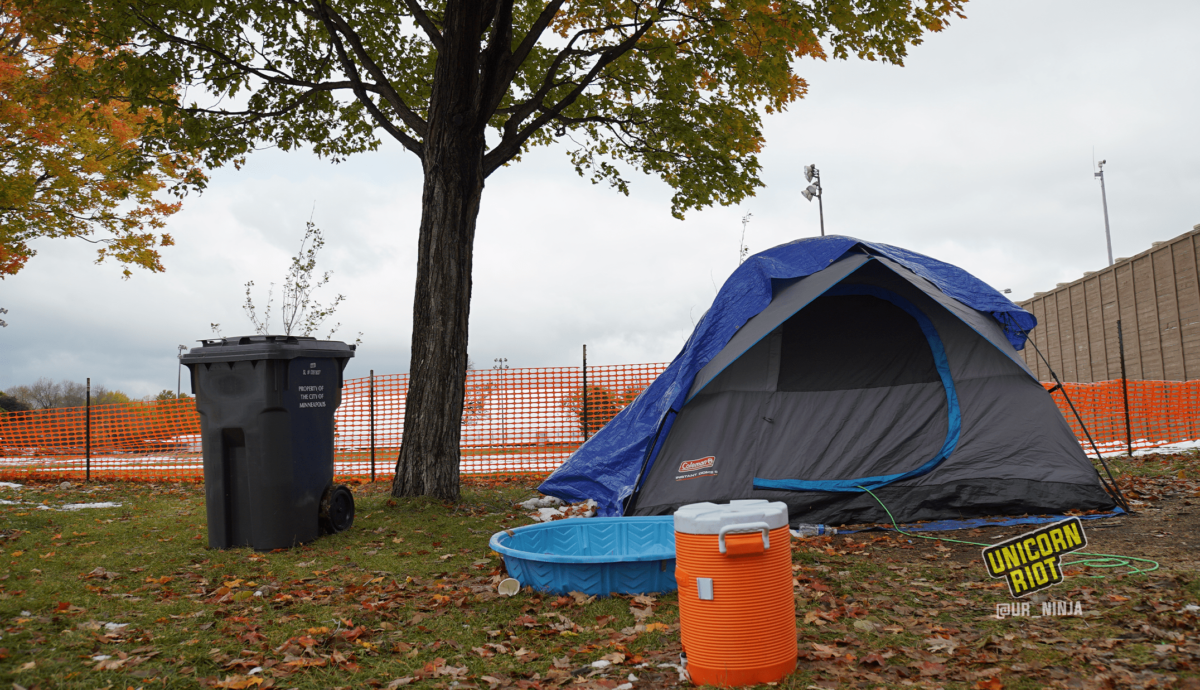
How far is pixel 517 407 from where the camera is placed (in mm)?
12305

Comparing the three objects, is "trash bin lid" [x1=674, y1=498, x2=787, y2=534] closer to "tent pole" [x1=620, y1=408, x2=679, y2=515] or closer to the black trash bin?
"tent pole" [x1=620, y1=408, x2=679, y2=515]

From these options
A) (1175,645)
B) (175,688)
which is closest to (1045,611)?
(1175,645)

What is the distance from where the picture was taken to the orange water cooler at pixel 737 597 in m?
2.72

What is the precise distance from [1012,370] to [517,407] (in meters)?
7.89

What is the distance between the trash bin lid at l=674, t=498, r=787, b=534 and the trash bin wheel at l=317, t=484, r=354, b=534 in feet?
12.9

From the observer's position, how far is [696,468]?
20.5 ft

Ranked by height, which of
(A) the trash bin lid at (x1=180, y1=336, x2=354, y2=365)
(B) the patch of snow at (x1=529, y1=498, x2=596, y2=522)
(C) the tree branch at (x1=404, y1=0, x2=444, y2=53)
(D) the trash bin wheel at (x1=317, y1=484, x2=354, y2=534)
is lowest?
(B) the patch of snow at (x1=529, y1=498, x2=596, y2=522)

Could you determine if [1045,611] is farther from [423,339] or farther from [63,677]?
[423,339]

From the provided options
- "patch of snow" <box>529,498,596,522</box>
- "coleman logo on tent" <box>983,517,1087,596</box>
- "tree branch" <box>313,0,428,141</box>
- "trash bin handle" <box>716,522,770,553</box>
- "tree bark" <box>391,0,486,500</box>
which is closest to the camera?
"trash bin handle" <box>716,522,770,553</box>

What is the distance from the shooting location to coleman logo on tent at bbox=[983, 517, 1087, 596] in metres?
3.39

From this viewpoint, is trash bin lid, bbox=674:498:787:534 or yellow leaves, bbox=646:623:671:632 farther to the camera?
yellow leaves, bbox=646:623:671:632

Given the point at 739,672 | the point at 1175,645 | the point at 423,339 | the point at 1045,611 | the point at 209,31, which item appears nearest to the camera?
the point at 739,672

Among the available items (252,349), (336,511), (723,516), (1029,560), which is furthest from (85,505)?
(1029,560)

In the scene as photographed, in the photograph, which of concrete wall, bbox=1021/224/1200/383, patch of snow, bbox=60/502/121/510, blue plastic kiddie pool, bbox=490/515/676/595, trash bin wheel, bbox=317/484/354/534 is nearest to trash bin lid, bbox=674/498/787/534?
blue plastic kiddie pool, bbox=490/515/676/595
